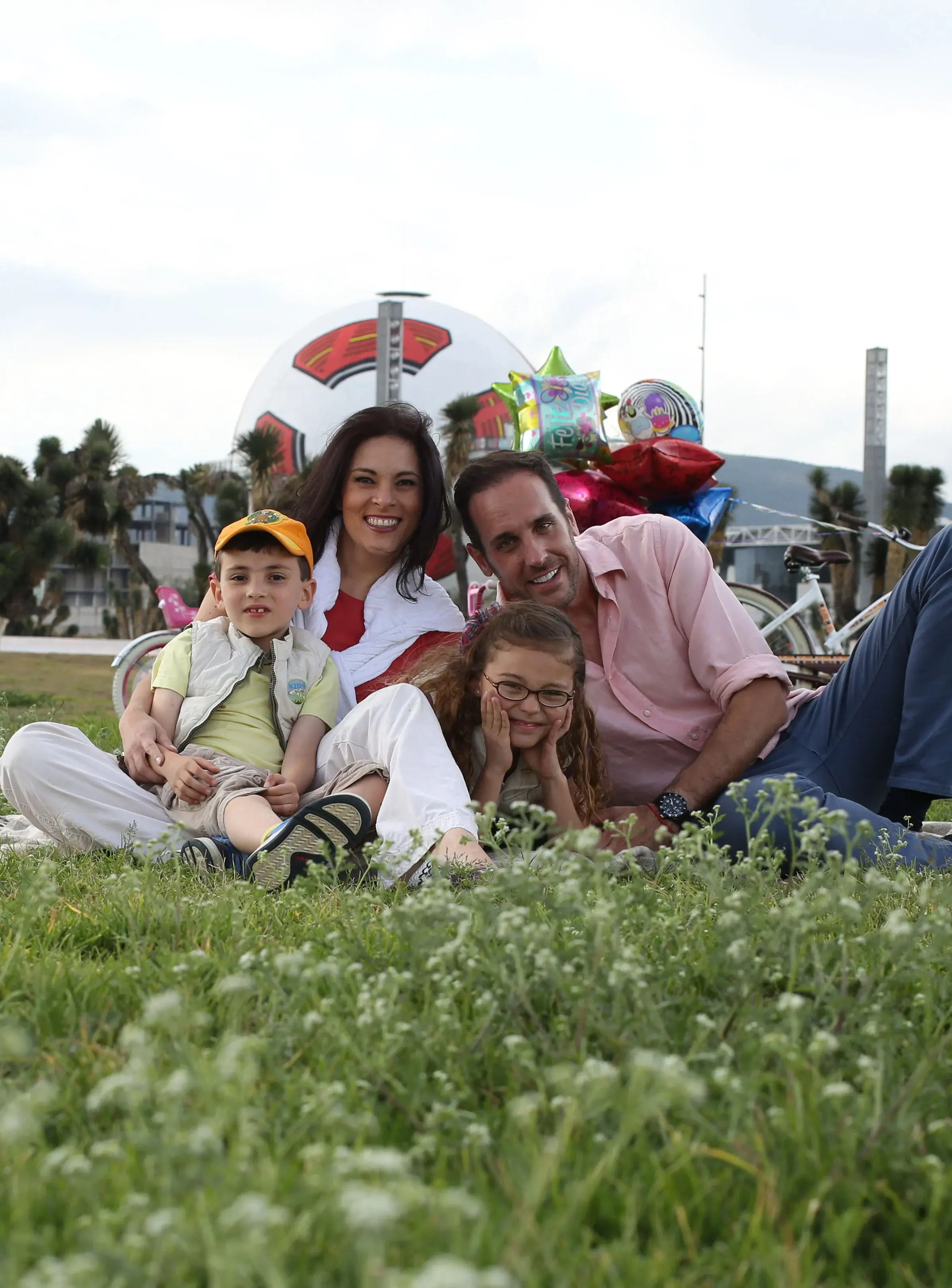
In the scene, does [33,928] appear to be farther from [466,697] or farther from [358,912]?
[466,697]

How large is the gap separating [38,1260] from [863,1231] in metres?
0.87

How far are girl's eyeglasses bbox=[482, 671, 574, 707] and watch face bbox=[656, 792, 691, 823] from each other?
19.4 inches

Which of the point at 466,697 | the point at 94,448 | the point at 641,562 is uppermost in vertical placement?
the point at 94,448

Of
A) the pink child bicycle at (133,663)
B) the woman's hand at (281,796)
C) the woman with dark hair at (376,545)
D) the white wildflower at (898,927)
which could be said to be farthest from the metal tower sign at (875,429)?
the white wildflower at (898,927)

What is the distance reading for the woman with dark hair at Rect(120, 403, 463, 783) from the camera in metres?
4.43

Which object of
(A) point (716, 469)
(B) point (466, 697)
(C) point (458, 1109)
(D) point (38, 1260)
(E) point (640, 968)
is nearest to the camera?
(D) point (38, 1260)

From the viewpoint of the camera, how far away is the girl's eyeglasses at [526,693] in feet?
11.6

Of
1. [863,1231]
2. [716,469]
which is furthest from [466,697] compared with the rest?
[716,469]

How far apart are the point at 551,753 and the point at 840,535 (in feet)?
101

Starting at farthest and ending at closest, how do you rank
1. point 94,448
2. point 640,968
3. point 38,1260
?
point 94,448
point 640,968
point 38,1260

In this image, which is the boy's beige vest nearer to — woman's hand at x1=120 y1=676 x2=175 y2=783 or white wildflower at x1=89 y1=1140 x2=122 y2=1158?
woman's hand at x1=120 y1=676 x2=175 y2=783

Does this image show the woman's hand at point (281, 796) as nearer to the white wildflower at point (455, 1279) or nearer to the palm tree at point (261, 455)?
the white wildflower at point (455, 1279)

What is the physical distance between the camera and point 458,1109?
62.2 inches

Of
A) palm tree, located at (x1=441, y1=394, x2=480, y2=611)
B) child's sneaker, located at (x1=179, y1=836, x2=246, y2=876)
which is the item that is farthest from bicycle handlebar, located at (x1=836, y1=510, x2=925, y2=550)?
palm tree, located at (x1=441, y1=394, x2=480, y2=611)
